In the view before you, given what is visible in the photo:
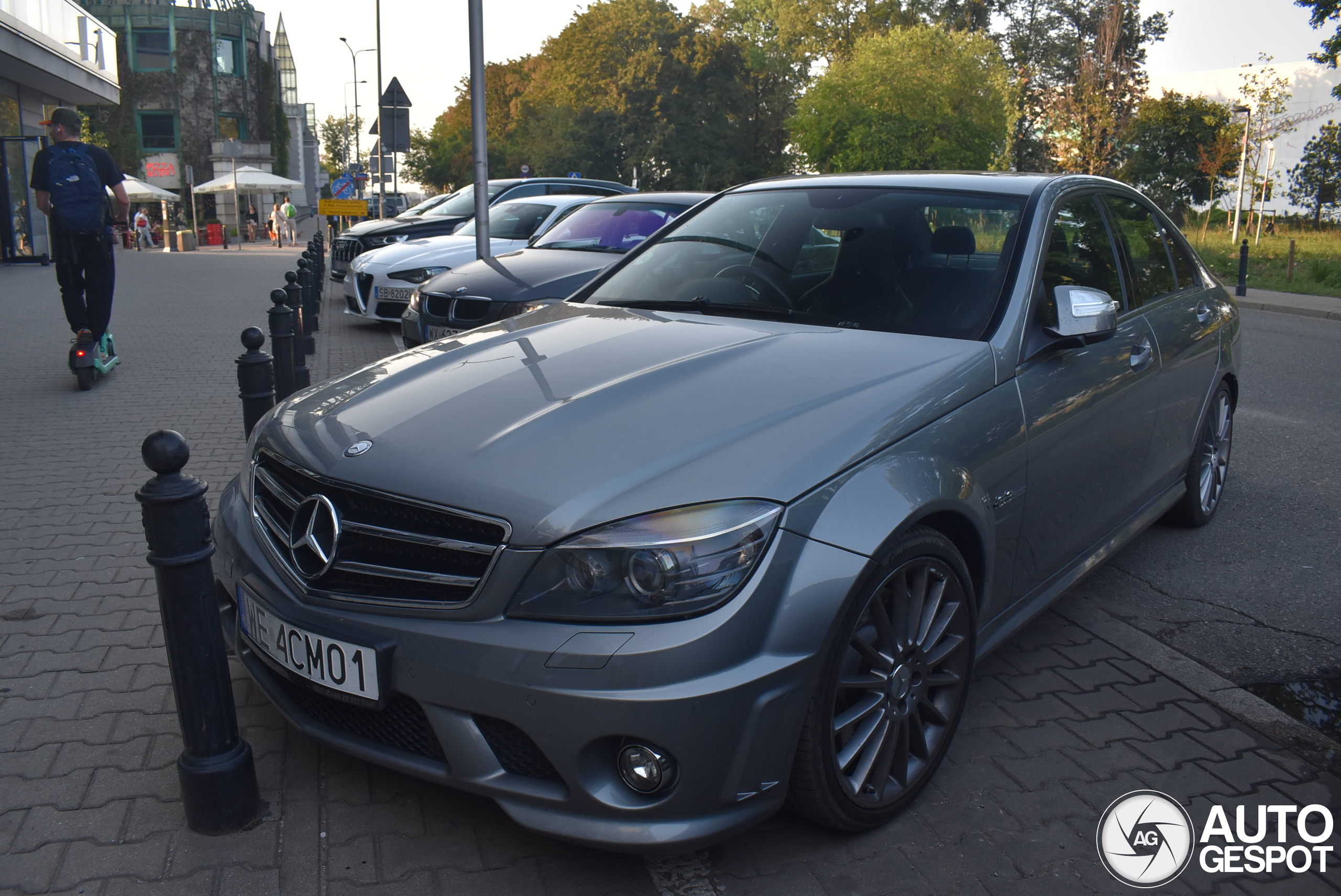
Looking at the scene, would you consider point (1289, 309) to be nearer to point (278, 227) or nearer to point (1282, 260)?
point (1282, 260)

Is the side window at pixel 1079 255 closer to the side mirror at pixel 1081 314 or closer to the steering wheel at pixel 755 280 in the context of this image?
the side mirror at pixel 1081 314

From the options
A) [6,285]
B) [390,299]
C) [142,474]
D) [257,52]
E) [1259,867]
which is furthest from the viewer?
[257,52]

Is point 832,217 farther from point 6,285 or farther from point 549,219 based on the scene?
point 6,285

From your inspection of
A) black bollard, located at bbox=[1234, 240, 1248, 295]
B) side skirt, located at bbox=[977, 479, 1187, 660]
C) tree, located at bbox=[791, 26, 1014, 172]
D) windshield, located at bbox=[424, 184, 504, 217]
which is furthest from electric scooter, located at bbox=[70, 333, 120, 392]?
tree, located at bbox=[791, 26, 1014, 172]

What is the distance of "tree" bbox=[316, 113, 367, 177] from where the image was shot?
86938 millimetres

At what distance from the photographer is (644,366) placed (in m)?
3.01

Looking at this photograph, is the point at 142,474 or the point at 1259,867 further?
the point at 142,474

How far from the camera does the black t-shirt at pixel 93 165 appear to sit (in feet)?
25.1

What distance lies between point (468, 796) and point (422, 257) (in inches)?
383

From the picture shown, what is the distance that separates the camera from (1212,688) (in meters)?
3.55

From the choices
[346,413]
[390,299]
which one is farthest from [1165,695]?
[390,299]

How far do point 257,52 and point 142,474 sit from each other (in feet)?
204

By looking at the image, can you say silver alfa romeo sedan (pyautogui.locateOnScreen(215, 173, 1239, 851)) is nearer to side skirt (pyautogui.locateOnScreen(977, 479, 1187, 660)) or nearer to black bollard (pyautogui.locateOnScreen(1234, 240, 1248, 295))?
side skirt (pyautogui.locateOnScreen(977, 479, 1187, 660))

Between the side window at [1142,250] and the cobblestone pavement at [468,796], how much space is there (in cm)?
126
